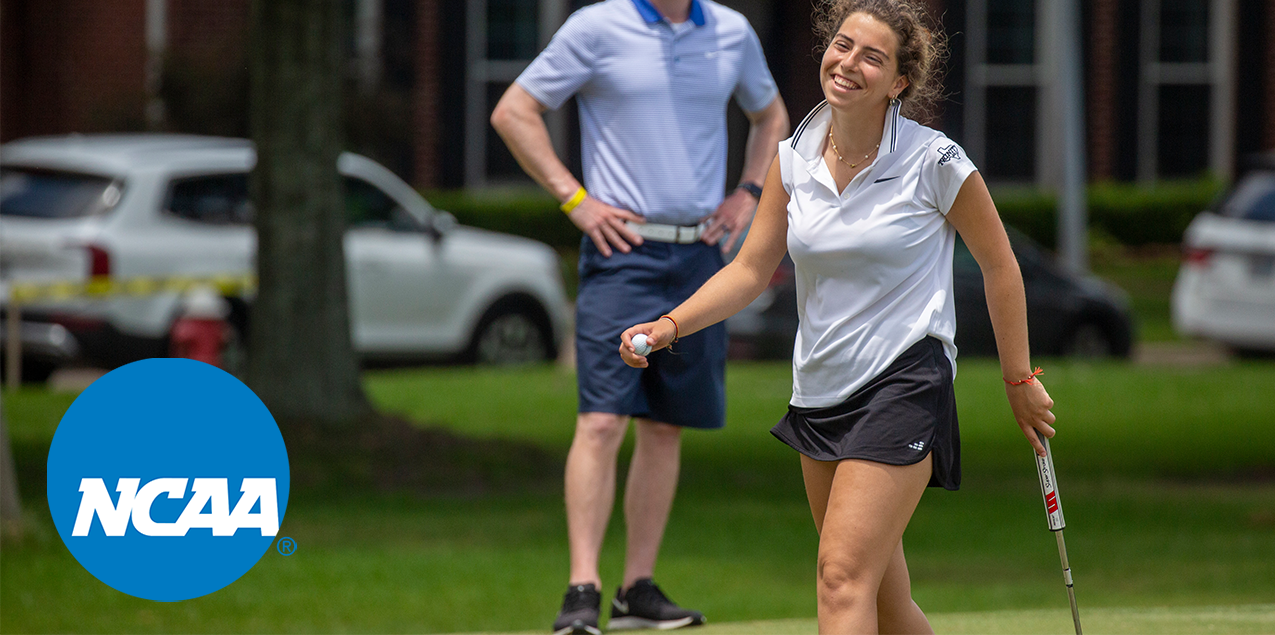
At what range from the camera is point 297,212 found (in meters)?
8.89

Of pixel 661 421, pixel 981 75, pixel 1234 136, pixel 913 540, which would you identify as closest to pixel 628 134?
pixel 661 421

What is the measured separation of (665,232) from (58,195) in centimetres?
759

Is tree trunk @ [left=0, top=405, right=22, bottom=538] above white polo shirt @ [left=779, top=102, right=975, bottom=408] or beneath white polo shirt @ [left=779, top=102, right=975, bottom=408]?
beneath

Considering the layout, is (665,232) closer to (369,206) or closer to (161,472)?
(161,472)

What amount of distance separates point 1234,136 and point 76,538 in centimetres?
2363

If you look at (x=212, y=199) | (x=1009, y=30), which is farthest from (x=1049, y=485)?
(x=1009, y=30)

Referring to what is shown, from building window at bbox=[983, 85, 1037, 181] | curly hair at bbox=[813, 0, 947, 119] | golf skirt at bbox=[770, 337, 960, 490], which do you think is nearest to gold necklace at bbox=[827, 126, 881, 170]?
curly hair at bbox=[813, 0, 947, 119]

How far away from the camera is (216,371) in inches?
168

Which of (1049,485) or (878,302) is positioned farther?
(1049,485)

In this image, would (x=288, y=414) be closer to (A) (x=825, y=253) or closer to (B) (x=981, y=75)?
(A) (x=825, y=253)

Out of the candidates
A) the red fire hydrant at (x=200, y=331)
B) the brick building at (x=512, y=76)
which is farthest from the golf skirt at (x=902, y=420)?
the brick building at (x=512, y=76)

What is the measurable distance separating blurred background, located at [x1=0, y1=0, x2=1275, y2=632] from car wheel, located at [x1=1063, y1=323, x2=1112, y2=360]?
0.03 m

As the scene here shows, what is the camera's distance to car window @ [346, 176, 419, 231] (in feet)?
42.9

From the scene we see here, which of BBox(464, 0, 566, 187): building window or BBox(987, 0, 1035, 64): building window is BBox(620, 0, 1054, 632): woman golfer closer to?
BBox(464, 0, 566, 187): building window
